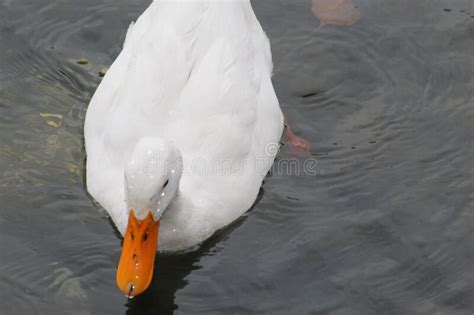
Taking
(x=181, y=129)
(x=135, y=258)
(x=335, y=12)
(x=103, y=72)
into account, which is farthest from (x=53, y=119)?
(x=335, y=12)

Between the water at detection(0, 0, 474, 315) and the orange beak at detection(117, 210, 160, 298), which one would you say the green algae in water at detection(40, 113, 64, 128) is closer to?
the water at detection(0, 0, 474, 315)

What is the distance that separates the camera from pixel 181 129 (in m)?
8.02

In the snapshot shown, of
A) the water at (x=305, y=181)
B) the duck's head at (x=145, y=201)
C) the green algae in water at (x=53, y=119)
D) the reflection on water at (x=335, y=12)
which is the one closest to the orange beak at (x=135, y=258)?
the duck's head at (x=145, y=201)

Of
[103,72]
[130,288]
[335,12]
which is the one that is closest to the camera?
[130,288]

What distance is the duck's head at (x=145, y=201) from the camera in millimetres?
7262

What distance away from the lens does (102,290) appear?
306 inches

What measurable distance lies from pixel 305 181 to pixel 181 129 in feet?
4.04

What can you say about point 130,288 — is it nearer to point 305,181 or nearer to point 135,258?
point 135,258

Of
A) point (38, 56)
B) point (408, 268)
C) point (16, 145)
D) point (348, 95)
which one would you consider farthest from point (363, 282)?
point (38, 56)

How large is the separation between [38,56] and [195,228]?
102 inches

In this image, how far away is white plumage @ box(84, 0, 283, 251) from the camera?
796 centimetres

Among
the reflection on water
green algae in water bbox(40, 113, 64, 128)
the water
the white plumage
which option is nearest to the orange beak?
the white plumage

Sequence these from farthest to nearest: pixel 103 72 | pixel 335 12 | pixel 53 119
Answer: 1. pixel 335 12
2. pixel 103 72
3. pixel 53 119

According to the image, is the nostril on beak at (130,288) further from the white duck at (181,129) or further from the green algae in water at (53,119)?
the green algae in water at (53,119)
